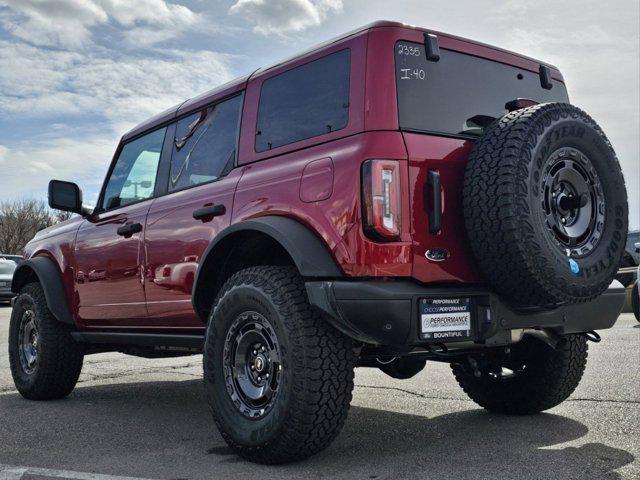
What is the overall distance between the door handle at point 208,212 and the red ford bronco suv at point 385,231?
0.6 inches

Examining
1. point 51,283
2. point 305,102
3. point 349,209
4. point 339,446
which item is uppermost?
point 305,102

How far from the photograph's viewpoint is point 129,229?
193 inches

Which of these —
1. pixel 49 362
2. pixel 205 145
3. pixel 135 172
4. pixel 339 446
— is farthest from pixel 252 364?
pixel 49 362

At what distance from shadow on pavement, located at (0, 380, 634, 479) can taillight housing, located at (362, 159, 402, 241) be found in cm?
106

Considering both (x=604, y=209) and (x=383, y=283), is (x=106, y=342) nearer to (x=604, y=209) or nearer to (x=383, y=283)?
(x=383, y=283)

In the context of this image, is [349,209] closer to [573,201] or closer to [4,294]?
[573,201]

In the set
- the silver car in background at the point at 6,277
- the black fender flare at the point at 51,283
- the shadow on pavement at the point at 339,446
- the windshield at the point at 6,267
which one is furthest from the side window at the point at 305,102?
the windshield at the point at 6,267

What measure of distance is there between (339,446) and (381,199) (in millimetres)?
1390

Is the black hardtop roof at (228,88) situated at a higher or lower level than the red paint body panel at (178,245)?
Result: higher

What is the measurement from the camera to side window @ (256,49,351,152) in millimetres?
3625

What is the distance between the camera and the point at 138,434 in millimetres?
4398

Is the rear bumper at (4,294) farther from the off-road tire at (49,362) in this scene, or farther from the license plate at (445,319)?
the license plate at (445,319)

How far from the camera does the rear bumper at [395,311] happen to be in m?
3.19

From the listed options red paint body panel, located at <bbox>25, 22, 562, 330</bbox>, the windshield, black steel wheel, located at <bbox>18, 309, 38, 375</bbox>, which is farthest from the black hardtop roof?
the windshield
